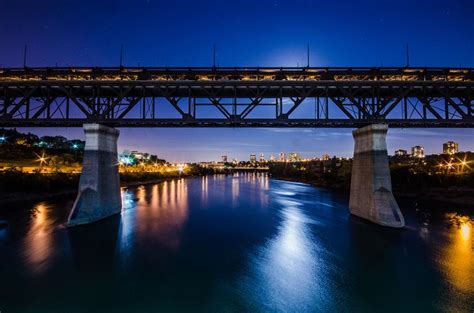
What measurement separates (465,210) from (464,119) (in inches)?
943

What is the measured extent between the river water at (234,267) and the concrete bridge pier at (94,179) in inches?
56.6

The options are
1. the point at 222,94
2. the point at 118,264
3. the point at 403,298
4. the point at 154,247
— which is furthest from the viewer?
the point at 222,94

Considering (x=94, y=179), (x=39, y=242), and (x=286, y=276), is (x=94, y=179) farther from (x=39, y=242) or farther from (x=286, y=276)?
(x=286, y=276)

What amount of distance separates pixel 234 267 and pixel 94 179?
17.2 metres

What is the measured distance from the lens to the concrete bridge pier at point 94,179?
24.3 metres

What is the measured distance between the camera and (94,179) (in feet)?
79.9

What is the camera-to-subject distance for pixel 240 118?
25.4m

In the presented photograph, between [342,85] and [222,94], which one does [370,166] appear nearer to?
[342,85]

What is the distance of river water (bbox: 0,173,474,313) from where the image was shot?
487 inches

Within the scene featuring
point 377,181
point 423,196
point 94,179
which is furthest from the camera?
point 423,196

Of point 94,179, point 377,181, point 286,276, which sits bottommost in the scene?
point 286,276

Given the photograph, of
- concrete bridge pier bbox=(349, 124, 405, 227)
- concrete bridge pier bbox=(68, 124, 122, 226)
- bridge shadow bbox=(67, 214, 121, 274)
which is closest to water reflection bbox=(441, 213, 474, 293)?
concrete bridge pier bbox=(349, 124, 405, 227)

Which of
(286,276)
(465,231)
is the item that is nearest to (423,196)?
(465,231)

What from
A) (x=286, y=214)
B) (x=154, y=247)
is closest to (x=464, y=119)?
(x=286, y=214)
